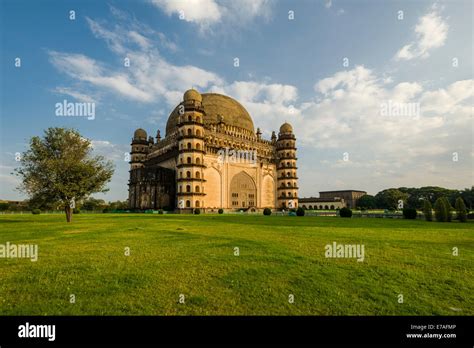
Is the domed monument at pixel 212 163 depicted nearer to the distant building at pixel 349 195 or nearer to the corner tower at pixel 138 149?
the corner tower at pixel 138 149

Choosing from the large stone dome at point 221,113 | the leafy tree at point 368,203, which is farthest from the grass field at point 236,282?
the leafy tree at point 368,203

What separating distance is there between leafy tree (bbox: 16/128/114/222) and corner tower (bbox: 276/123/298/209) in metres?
52.3

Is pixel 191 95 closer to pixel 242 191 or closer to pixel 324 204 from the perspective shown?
pixel 242 191

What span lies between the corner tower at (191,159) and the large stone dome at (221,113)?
7799 mm

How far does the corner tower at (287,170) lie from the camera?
71.3m

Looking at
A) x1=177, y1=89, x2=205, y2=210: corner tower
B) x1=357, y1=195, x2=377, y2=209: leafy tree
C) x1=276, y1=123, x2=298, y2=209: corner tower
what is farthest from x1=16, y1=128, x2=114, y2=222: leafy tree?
x1=357, y1=195, x2=377, y2=209: leafy tree

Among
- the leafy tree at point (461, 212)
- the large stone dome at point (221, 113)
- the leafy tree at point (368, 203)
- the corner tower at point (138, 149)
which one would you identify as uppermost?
the large stone dome at point (221, 113)

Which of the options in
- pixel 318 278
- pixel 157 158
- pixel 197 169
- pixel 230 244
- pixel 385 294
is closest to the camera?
pixel 385 294

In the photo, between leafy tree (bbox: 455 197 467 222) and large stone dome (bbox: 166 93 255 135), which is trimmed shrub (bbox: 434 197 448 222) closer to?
leafy tree (bbox: 455 197 467 222)
